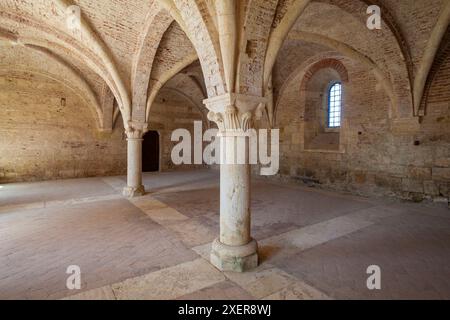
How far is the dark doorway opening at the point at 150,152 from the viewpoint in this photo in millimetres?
12445

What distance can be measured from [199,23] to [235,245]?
2.61 metres

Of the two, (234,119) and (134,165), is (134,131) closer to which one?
(134,165)

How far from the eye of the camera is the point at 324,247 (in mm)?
3369

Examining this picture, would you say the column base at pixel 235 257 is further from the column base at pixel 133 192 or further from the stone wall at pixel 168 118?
the stone wall at pixel 168 118

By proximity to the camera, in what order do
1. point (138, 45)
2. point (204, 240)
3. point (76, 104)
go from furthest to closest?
point (76, 104) → point (138, 45) → point (204, 240)

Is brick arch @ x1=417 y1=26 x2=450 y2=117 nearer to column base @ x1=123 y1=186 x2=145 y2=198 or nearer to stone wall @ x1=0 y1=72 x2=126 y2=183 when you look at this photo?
column base @ x1=123 y1=186 x2=145 y2=198

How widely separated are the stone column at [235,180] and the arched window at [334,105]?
684cm

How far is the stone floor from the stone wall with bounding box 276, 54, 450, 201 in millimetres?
804

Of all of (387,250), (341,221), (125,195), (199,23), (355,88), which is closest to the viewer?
(199,23)

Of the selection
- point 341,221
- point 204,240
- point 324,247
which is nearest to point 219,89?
point 204,240

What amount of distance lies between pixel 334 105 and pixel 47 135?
11.0 m

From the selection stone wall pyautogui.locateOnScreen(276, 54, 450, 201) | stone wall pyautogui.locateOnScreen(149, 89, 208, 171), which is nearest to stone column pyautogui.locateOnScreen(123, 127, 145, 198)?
stone wall pyautogui.locateOnScreen(149, 89, 208, 171)

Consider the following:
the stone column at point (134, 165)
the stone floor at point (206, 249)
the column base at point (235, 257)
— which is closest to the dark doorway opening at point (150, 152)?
the stone column at point (134, 165)

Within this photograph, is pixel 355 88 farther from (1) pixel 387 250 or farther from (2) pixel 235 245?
(2) pixel 235 245
